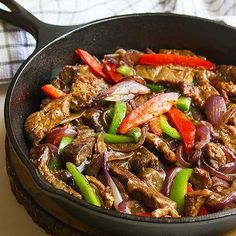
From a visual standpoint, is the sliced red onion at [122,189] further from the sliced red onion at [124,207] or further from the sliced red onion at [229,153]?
the sliced red onion at [229,153]

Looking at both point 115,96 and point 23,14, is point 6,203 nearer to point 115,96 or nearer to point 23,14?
point 115,96

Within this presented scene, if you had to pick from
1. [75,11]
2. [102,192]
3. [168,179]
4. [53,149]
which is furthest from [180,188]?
[75,11]

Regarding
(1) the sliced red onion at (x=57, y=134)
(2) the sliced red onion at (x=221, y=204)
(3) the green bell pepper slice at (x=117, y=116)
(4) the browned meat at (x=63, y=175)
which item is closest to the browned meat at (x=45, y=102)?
(1) the sliced red onion at (x=57, y=134)

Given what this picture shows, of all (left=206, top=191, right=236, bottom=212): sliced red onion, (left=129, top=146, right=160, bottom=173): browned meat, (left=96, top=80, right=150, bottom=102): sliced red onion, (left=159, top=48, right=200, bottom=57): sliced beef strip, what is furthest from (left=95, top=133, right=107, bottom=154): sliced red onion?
(left=159, top=48, right=200, bottom=57): sliced beef strip

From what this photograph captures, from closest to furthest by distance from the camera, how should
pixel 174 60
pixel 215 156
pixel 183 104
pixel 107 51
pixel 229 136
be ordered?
pixel 215 156 < pixel 229 136 < pixel 183 104 < pixel 174 60 < pixel 107 51

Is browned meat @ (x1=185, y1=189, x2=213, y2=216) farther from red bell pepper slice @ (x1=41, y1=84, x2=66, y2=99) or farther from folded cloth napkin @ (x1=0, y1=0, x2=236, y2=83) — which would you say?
folded cloth napkin @ (x1=0, y1=0, x2=236, y2=83)

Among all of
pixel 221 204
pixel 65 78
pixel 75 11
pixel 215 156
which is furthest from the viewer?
pixel 75 11

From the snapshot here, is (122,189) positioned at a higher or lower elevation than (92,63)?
lower

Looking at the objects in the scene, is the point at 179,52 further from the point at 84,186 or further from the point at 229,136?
the point at 84,186

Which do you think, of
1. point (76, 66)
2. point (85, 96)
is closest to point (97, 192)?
point (85, 96)
